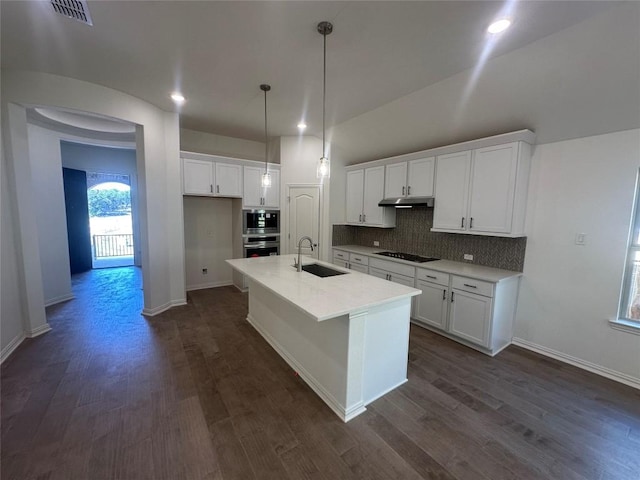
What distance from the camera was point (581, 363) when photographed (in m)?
2.71

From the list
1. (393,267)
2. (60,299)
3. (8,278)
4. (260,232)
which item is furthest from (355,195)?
(60,299)

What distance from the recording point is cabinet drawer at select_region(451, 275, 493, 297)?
2.83 meters

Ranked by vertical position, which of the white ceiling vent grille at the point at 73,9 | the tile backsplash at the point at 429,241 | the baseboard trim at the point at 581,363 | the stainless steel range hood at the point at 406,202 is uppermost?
the white ceiling vent grille at the point at 73,9

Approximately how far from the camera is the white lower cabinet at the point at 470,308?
113 inches

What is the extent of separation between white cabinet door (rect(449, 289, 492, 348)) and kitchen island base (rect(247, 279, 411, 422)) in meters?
1.11

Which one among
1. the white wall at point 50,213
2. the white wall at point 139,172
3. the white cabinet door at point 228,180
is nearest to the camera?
the white wall at point 139,172

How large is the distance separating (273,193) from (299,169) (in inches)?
26.4

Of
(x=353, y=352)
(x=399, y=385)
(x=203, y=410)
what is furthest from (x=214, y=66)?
(x=399, y=385)

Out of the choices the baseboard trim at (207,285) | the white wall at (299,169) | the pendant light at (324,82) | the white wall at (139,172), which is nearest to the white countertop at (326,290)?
the pendant light at (324,82)

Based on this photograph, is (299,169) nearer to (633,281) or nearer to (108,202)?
(633,281)

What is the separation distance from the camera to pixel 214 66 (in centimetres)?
262

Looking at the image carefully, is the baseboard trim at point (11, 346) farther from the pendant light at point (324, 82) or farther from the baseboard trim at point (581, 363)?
the baseboard trim at point (581, 363)

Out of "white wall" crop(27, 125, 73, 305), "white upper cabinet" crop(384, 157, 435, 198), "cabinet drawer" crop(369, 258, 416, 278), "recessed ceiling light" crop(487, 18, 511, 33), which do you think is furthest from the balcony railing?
"recessed ceiling light" crop(487, 18, 511, 33)

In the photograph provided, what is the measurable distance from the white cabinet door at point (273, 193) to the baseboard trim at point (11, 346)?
352 centimetres
